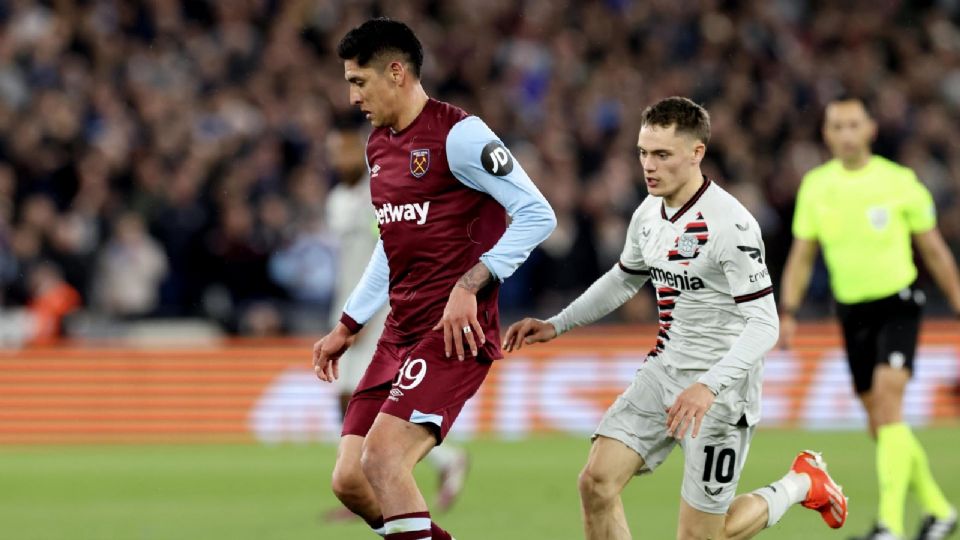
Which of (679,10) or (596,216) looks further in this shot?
(679,10)

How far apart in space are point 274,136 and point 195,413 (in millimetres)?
4165

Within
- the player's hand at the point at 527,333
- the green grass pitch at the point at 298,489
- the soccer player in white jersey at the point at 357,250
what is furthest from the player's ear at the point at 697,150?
the soccer player in white jersey at the point at 357,250

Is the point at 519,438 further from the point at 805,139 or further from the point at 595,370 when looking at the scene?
the point at 805,139

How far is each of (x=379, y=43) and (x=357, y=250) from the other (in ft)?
15.2

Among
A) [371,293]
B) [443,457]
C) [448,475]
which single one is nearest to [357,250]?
[443,457]

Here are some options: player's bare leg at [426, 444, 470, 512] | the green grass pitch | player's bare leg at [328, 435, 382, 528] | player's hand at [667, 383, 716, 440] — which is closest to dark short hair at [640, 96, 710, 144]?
player's hand at [667, 383, 716, 440]

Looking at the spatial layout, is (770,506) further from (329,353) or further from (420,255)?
(329,353)

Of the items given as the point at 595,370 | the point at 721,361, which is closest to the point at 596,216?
the point at 595,370

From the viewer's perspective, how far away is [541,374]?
16734mm

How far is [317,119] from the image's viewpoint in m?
20.0

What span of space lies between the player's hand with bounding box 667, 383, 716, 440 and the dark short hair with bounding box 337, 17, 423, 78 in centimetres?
177

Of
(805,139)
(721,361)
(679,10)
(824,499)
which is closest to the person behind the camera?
(721,361)

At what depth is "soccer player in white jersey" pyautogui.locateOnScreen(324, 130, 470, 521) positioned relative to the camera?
428 inches

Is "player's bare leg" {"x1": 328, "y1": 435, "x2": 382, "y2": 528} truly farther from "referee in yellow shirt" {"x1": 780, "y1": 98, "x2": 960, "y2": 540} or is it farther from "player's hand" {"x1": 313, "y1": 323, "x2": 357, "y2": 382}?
"referee in yellow shirt" {"x1": 780, "y1": 98, "x2": 960, "y2": 540}
